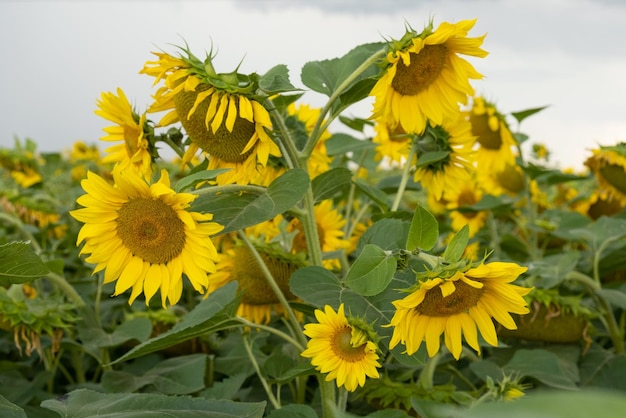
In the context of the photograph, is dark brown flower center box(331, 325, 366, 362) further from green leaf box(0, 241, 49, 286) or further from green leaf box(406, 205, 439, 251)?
green leaf box(0, 241, 49, 286)

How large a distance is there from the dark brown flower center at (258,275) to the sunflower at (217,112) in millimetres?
218

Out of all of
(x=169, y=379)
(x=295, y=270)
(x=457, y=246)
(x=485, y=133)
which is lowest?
(x=169, y=379)

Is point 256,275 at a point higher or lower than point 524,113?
lower

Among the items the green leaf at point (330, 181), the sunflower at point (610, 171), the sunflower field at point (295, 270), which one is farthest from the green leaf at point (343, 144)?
the sunflower at point (610, 171)

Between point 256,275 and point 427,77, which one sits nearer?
point 427,77

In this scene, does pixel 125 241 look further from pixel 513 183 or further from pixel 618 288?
pixel 513 183

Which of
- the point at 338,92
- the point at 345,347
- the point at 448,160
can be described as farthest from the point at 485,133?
the point at 345,347

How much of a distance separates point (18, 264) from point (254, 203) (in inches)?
10.9

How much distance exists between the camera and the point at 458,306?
0.83 meters

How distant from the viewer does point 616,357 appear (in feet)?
4.40

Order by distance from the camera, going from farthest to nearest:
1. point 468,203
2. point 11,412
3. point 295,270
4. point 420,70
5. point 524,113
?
point 468,203
point 524,113
point 295,270
point 420,70
point 11,412

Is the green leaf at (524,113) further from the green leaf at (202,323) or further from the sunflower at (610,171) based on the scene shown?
the green leaf at (202,323)

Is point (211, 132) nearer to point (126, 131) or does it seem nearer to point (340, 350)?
point (126, 131)

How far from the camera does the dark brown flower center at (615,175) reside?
6.27ft
